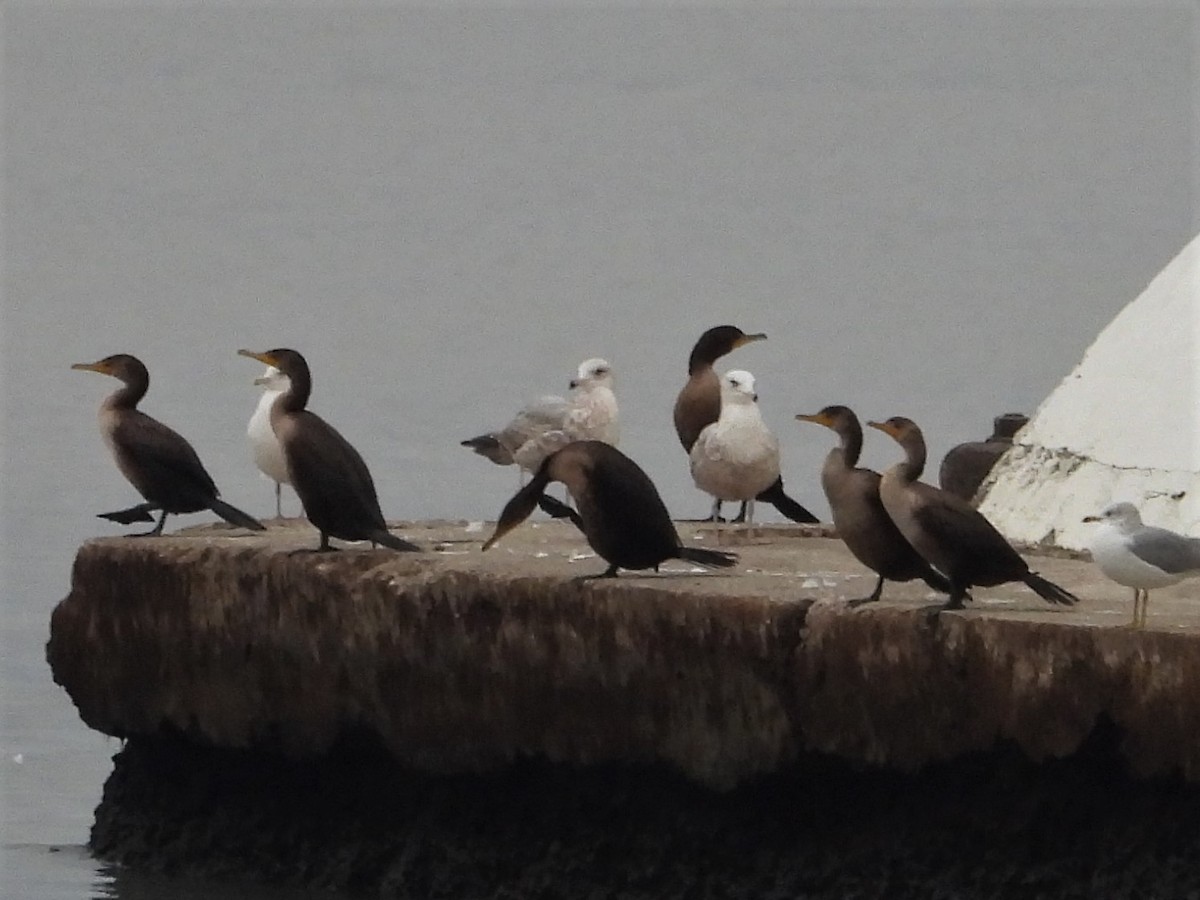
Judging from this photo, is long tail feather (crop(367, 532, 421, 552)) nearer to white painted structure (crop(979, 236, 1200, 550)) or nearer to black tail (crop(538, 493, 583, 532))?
black tail (crop(538, 493, 583, 532))

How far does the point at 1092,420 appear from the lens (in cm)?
1800

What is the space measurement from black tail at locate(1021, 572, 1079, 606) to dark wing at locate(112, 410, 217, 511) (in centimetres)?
438

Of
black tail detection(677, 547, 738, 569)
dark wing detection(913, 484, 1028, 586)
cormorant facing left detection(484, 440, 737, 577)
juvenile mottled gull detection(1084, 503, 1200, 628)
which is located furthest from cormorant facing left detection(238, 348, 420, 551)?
juvenile mottled gull detection(1084, 503, 1200, 628)

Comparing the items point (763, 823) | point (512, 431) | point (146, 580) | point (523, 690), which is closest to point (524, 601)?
point (523, 690)

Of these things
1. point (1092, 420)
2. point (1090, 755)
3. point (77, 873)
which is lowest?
point (77, 873)

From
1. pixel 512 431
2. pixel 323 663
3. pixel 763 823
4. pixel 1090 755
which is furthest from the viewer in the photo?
pixel 512 431

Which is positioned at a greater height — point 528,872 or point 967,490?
point 967,490

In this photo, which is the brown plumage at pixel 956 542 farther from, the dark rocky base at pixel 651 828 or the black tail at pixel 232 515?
the black tail at pixel 232 515

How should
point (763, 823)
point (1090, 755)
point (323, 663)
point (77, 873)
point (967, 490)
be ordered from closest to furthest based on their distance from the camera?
1. point (1090, 755)
2. point (763, 823)
3. point (323, 663)
4. point (77, 873)
5. point (967, 490)

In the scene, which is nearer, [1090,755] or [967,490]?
[1090,755]

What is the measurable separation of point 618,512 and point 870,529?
1145 mm

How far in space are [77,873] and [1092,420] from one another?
17.6 ft

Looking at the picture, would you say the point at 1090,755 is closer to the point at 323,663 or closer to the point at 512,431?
the point at 323,663

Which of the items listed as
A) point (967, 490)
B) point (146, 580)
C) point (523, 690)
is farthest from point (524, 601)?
point (967, 490)
